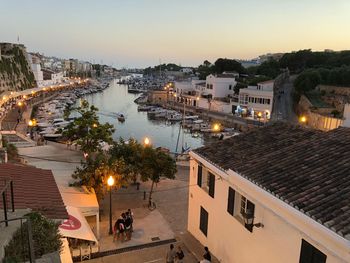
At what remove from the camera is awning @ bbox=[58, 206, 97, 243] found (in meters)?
12.4

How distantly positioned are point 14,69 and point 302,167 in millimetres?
96099

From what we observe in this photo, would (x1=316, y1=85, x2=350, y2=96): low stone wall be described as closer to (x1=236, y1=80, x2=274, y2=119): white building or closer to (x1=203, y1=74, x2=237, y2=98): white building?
(x1=236, y1=80, x2=274, y2=119): white building

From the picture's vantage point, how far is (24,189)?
1029 centimetres

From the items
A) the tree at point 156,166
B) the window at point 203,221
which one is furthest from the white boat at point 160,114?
the window at point 203,221

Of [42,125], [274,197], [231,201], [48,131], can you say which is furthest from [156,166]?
[42,125]

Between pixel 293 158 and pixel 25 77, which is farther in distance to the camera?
pixel 25 77

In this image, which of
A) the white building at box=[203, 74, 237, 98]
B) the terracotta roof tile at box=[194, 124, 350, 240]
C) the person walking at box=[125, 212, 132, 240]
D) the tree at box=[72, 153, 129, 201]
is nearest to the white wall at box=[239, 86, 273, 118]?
the white building at box=[203, 74, 237, 98]

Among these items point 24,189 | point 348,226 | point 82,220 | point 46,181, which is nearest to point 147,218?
point 82,220

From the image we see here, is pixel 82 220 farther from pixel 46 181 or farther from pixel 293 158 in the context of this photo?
pixel 293 158

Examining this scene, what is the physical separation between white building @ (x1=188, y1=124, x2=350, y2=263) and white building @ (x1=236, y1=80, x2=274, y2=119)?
4715 centimetres

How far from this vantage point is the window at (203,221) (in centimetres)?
1427

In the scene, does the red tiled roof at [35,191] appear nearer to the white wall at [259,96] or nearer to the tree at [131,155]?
the tree at [131,155]

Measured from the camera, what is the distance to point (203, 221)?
14.5 m

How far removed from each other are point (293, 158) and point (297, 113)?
60.1m
